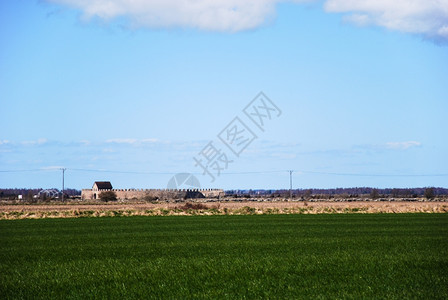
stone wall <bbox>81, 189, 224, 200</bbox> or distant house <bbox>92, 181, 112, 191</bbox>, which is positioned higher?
distant house <bbox>92, 181, 112, 191</bbox>

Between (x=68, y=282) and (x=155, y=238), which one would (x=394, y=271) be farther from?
(x=155, y=238)

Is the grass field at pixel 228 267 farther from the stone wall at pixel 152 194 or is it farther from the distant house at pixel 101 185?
the distant house at pixel 101 185

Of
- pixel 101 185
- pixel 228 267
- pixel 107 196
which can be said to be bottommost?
pixel 228 267

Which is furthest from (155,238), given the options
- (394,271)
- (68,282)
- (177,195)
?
(177,195)

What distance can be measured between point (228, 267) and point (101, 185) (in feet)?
519

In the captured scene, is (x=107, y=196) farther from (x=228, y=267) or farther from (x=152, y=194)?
(x=228, y=267)

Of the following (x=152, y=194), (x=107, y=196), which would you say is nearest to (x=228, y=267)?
(x=107, y=196)

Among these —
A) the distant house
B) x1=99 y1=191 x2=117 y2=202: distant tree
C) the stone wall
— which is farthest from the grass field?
the distant house

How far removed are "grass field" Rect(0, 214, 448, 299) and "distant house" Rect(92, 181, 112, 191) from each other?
14151cm

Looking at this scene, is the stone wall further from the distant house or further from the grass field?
the grass field

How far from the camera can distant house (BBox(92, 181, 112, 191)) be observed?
16999 cm

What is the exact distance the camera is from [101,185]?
17188 cm

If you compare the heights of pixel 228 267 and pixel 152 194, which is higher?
pixel 152 194

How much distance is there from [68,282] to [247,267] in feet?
20.8
